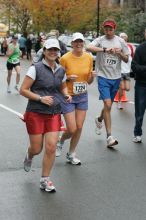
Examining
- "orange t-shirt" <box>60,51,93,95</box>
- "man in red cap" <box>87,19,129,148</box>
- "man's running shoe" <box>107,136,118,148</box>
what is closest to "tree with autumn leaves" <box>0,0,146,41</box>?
"man in red cap" <box>87,19,129,148</box>

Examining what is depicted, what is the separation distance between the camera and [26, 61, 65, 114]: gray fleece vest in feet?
19.3

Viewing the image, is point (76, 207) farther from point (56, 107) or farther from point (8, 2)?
point (8, 2)

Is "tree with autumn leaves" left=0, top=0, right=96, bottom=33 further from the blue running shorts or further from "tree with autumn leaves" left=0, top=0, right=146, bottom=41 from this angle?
the blue running shorts

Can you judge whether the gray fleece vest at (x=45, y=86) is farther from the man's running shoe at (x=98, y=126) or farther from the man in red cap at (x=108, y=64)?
the man's running shoe at (x=98, y=126)

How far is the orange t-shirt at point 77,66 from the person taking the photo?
6.97 meters

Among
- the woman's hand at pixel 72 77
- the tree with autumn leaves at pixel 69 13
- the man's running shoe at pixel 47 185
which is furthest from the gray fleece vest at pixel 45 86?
the tree with autumn leaves at pixel 69 13

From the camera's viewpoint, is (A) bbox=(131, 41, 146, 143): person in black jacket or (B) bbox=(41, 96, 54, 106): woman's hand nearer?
(B) bbox=(41, 96, 54, 106): woman's hand

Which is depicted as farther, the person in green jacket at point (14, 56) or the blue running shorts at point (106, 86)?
the person in green jacket at point (14, 56)

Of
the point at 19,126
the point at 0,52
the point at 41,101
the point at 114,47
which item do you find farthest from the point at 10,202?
the point at 0,52

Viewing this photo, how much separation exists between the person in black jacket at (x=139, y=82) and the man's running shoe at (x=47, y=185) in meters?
3.03

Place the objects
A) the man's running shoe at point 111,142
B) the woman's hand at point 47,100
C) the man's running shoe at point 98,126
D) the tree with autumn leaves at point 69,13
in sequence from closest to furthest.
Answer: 1. the woman's hand at point 47,100
2. the man's running shoe at point 111,142
3. the man's running shoe at point 98,126
4. the tree with autumn leaves at point 69,13

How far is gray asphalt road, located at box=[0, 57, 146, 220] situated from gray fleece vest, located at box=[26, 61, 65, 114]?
931mm

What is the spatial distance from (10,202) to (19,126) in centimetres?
461

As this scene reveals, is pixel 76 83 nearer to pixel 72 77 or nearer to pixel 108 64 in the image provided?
pixel 72 77
